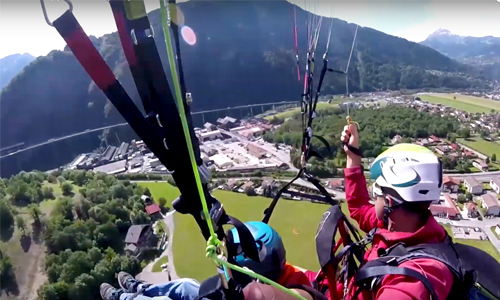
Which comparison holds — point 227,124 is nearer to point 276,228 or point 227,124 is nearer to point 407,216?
point 276,228

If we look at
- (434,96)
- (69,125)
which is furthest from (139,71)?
(434,96)

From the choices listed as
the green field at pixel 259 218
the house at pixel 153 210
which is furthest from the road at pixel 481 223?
the house at pixel 153 210

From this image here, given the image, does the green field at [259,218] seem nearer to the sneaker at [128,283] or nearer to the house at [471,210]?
the house at [471,210]

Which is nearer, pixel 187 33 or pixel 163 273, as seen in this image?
pixel 187 33

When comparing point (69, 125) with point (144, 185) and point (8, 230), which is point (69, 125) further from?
point (8, 230)

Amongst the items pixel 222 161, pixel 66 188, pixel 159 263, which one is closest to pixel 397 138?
pixel 222 161

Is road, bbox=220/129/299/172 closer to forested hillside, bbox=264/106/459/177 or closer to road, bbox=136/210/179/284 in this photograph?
forested hillside, bbox=264/106/459/177

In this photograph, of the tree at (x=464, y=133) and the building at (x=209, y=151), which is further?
the building at (x=209, y=151)
